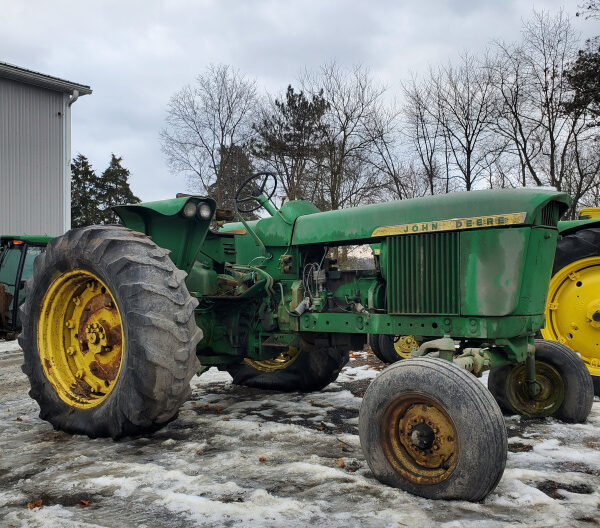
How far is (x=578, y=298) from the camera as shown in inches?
196

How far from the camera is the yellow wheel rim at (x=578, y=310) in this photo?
4.88 metres

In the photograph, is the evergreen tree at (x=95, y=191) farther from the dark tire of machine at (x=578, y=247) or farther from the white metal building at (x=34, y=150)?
the dark tire of machine at (x=578, y=247)

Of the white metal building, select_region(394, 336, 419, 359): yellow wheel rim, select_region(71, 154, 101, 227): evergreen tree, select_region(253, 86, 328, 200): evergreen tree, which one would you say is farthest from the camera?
select_region(71, 154, 101, 227): evergreen tree

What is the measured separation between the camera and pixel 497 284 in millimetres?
3207

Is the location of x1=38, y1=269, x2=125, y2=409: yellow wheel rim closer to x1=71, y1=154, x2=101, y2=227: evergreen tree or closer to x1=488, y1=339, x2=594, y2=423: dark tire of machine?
x1=488, y1=339, x2=594, y2=423: dark tire of machine

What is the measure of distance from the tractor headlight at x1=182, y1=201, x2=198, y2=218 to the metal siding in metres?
13.4

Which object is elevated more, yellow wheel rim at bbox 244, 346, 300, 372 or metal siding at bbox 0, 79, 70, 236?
metal siding at bbox 0, 79, 70, 236

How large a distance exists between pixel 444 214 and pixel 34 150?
15.5 m

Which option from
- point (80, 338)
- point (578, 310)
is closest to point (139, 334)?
point (80, 338)

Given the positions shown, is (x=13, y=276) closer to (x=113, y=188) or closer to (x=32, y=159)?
(x=32, y=159)

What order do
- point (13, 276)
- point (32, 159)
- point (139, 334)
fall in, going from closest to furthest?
point (139, 334), point (13, 276), point (32, 159)

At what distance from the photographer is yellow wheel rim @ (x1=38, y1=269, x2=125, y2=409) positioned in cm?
388

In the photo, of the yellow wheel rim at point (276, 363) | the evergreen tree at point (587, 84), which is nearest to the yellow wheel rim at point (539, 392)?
the yellow wheel rim at point (276, 363)

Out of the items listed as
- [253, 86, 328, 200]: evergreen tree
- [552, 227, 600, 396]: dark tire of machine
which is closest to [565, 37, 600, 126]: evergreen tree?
[253, 86, 328, 200]: evergreen tree
